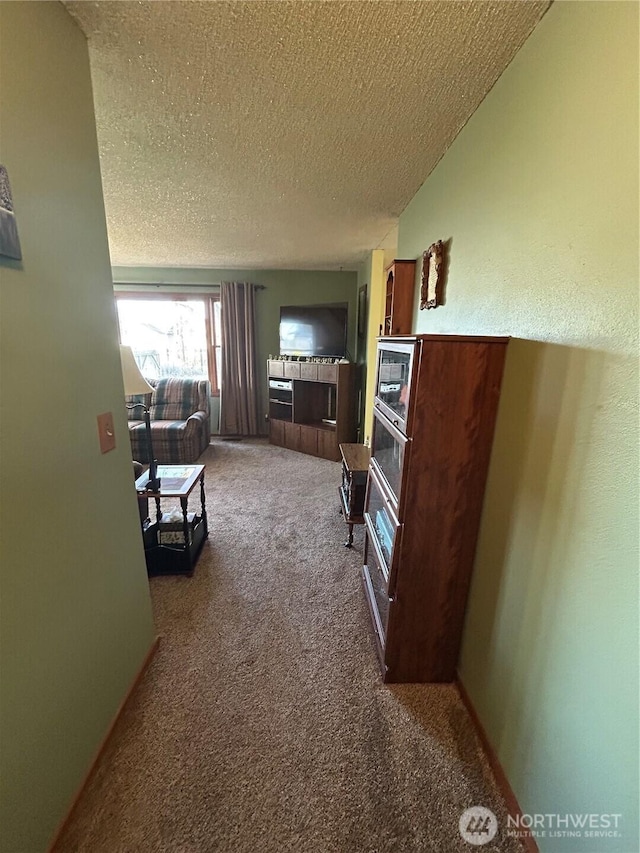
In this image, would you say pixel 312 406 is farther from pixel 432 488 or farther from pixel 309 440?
pixel 432 488

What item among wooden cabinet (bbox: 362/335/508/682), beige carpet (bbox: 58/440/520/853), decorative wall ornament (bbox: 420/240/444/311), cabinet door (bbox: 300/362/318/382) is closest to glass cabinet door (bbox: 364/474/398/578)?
wooden cabinet (bbox: 362/335/508/682)

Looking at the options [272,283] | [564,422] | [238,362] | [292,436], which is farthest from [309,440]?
[564,422]

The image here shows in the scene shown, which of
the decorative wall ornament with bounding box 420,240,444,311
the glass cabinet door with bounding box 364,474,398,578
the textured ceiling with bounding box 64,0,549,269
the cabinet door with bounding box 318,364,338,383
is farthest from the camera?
the cabinet door with bounding box 318,364,338,383

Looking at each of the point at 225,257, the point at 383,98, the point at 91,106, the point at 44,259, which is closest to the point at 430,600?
the point at 44,259

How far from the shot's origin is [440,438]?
50.4 inches

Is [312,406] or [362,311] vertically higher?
[362,311]

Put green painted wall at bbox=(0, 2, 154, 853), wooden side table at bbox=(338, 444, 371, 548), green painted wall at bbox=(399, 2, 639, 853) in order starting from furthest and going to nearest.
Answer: wooden side table at bbox=(338, 444, 371, 548), green painted wall at bbox=(0, 2, 154, 853), green painted wall at bbox=(399, 2, 639, 853)

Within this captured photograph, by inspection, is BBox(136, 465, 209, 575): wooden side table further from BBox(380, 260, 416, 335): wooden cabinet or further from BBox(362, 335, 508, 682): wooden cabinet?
BBox(380, 260, 416, 335): wooden cabinet

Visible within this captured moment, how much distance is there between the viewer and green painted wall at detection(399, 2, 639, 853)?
0.76 metres

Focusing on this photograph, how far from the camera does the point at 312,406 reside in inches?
191

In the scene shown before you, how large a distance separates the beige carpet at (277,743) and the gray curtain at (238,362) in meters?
3.27

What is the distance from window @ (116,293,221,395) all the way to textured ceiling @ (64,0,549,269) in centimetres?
255

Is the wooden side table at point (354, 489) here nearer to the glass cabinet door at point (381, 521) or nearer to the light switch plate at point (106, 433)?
the glass cabinet door at point (381, 521)

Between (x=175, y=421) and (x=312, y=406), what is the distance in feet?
5.94
